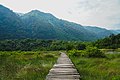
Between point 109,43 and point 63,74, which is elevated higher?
point 109,43

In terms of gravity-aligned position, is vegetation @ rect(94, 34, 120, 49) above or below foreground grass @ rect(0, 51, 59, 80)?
above

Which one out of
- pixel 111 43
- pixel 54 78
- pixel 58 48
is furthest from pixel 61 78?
pixel 58 48

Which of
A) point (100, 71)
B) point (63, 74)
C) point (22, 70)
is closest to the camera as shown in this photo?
point (63, 74)

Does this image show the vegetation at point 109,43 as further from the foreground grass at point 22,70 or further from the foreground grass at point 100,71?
the foreground grass at point 22,70

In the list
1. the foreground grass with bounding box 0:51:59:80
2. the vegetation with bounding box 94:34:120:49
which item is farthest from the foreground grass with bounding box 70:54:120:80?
the vegetation with bounding box 94:34:120:49

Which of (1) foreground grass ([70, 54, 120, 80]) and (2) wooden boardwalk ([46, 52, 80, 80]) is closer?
(2) wooden boardwalk ([46, 52, 80, 80])

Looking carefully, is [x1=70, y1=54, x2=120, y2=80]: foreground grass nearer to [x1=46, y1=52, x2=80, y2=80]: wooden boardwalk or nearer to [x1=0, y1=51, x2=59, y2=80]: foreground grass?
[x1=46, y1=52, x2=80, y2=80]: wooden boardwalk

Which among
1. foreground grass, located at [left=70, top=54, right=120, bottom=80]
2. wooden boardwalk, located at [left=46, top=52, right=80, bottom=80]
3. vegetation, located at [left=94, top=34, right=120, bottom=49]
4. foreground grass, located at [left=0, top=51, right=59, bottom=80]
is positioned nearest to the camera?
wooden boardwalk, located at [left=46, top=52, right=80, bottom=80]

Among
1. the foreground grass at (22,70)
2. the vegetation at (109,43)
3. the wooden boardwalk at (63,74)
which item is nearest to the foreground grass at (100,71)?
the wooden boardwalk at (63,74)

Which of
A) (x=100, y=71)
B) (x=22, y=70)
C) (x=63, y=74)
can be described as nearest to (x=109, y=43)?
(x=100, y=71)

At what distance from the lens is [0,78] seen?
12398 millimetres

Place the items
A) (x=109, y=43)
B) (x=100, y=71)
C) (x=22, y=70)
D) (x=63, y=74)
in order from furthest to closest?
Answer: 1. (x=109, y=43)
2. (x=100, y=71)
3. (x=22, y=70)
4. (x=63, y=74)

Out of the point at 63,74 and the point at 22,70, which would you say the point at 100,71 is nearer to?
the point at 63,74

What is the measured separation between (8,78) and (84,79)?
3787mm
